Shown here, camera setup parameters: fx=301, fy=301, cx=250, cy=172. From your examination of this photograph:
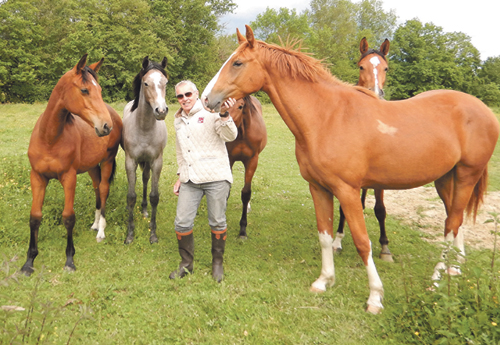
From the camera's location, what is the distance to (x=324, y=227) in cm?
358

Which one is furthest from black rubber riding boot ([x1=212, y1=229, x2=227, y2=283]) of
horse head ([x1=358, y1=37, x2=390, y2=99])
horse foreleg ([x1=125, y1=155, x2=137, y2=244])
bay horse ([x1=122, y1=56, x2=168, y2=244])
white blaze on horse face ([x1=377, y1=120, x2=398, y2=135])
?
horse head ([x1=358, y1=37, x2=390, y2=99])

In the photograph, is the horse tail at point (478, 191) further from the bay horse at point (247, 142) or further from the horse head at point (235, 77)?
the horse head at point (235, 77)

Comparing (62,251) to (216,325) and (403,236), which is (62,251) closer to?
(216,325)

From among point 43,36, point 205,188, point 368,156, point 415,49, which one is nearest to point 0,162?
point 205,188

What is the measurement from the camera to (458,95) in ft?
11.8

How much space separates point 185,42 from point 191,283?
133ft

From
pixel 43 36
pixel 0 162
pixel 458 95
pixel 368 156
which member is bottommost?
pixel 0 162

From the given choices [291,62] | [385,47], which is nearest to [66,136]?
[291,62]

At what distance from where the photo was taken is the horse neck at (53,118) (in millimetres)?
3686

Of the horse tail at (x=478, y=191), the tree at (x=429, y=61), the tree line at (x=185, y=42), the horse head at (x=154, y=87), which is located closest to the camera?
the horse tail at (x=478, y=191)

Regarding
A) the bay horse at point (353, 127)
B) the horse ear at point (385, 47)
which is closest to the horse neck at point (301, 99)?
the bay horse at point (353, 127)

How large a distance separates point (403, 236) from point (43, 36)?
131 ft

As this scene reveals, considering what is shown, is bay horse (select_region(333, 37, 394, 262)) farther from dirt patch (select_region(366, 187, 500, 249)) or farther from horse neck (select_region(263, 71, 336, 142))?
horse neck (select_region(263, 71, 336, 142))

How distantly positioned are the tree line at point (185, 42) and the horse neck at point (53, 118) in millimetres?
22565
